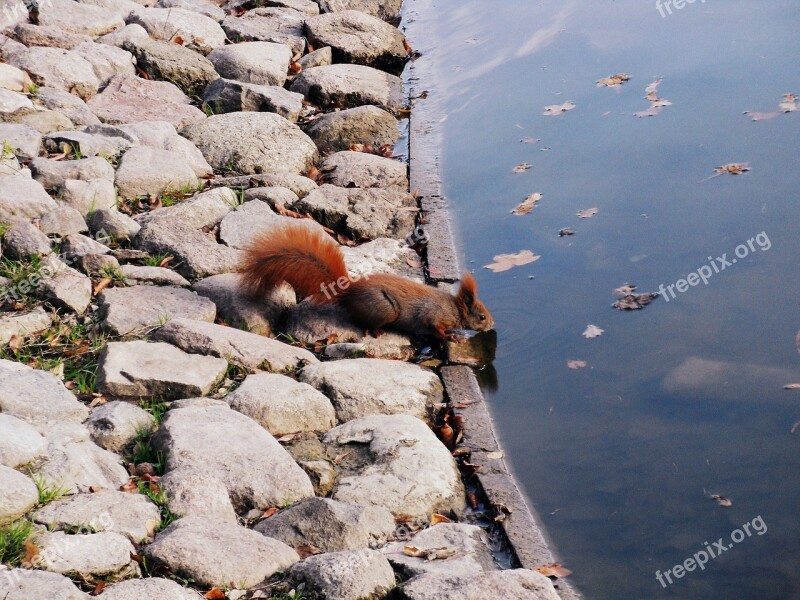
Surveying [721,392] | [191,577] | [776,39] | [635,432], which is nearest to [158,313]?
[191,577]

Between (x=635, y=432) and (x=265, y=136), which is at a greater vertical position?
(x=265, y=136)

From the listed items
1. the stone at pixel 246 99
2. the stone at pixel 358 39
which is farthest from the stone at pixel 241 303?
the stone at pixel 358 39

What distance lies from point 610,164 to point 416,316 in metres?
3.02

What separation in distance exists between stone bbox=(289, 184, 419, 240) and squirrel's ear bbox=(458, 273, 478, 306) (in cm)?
152

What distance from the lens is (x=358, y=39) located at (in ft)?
38.6

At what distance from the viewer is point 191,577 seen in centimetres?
357

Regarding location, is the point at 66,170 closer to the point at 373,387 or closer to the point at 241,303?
the point at 241,303

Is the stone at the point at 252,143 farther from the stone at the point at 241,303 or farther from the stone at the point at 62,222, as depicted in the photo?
the stone at the point at 241,303

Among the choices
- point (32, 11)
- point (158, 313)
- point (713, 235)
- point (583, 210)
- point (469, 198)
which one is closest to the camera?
point (158, 313)

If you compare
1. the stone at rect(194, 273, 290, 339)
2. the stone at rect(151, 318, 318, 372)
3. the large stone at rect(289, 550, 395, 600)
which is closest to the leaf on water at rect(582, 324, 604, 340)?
Answer: the stone at rect(151, 318, 318, 372)

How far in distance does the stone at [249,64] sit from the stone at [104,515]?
23.3ft

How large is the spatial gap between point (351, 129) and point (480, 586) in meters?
6.51

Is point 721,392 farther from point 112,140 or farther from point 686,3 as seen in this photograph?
point 686,3

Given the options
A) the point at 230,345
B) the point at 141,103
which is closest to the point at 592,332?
the point at 230,345
